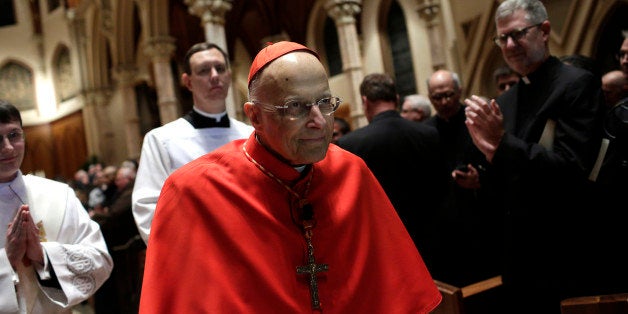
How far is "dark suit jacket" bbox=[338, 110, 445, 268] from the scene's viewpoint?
359 centimetres

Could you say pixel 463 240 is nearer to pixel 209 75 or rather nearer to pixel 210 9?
pixel 209 75

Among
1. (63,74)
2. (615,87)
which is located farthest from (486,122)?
(63,74)

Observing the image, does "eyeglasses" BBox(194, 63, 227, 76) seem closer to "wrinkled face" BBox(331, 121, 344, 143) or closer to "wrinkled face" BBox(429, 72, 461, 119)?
"wrinkled face" BBox(429, 72, 461, 119)

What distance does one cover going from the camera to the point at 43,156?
69.2ft

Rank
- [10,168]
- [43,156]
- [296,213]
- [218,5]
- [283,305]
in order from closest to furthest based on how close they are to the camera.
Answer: [283,305]
[296,213]
[10,168]
[218,5]
[43,156]

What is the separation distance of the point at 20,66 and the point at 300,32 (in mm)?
11791

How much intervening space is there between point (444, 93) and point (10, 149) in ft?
9.11

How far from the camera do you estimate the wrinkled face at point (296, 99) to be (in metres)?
1.73

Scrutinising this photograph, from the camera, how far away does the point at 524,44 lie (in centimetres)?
264

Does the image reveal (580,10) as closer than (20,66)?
Yes

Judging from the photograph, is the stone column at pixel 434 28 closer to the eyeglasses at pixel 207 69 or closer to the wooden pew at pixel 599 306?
the eyeglasses at pixel 207 69

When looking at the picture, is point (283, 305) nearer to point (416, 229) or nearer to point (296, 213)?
point (296, 213)

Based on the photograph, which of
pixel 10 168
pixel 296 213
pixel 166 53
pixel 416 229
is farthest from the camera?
pixel 166 53

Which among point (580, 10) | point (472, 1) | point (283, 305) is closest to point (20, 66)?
point (472, 1)
